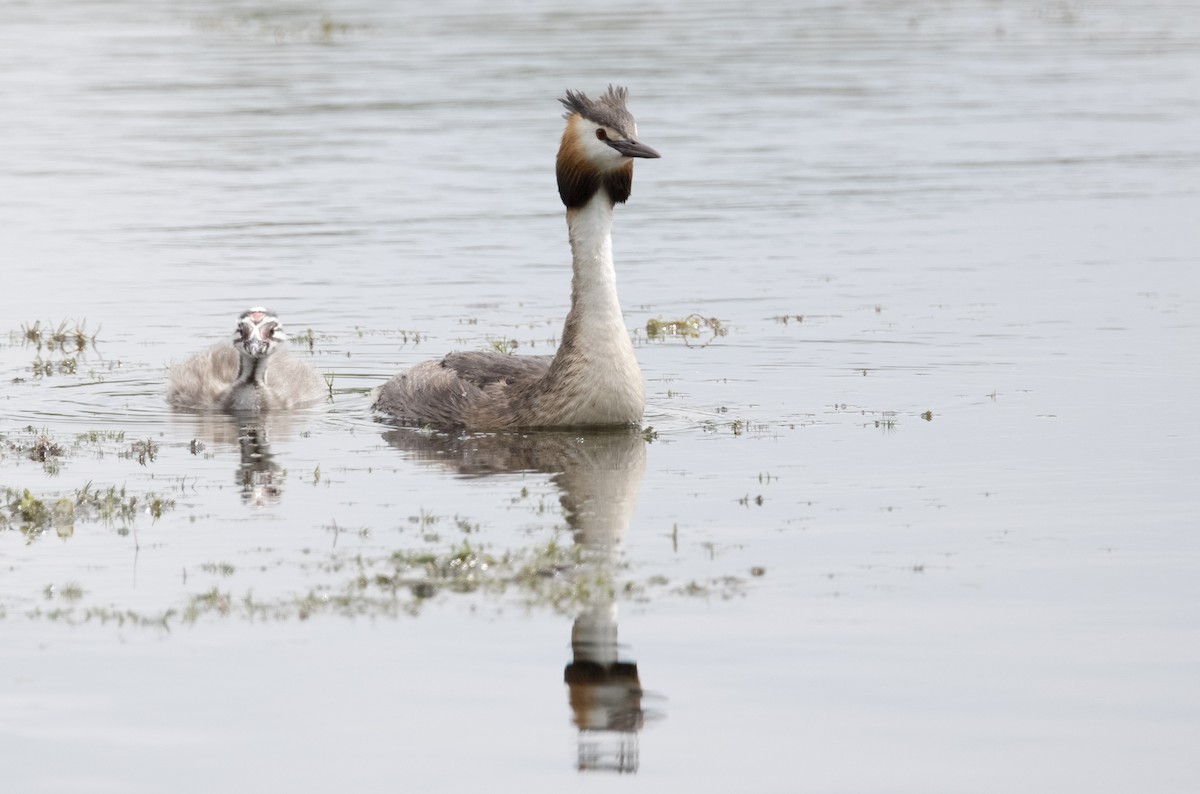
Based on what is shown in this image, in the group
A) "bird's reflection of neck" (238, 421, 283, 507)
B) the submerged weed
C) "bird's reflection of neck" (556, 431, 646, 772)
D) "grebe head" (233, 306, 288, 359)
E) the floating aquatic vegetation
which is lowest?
"bird's reflection of neck" (556, 431, 646, 772)

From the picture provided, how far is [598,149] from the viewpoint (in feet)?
47.6

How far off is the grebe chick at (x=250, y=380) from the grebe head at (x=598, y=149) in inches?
125

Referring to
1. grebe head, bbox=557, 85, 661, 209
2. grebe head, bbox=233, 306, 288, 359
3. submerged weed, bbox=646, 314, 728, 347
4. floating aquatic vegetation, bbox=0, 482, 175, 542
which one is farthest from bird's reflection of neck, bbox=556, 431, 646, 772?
submerged weed, bbox=646, 314, 728, 347

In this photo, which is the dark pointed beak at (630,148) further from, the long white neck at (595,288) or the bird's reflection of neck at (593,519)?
the bird's reflection of neck at (593,519)

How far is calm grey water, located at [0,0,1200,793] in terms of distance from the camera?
8492 millimetres

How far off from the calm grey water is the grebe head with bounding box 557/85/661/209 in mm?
1751

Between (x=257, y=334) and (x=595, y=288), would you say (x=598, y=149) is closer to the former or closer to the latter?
(x=595, y=288)

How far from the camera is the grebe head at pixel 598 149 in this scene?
1432 cm

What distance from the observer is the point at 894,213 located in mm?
28000

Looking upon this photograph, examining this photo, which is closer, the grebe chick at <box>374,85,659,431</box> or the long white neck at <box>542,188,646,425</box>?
the grebe chick at <box>374,85,659,431</box>

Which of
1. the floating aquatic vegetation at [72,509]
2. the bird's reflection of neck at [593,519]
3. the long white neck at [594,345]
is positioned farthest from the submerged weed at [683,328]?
the floating aquatic vegetation at [72,509]

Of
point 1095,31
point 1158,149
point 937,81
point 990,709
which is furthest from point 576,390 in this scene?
point 1095,31

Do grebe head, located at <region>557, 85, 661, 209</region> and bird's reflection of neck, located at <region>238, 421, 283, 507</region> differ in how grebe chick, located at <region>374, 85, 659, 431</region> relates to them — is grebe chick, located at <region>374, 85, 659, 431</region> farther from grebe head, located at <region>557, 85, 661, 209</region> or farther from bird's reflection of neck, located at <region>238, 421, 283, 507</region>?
bird's reflection of neck, located at <region>238, 421, 283, 507</region>

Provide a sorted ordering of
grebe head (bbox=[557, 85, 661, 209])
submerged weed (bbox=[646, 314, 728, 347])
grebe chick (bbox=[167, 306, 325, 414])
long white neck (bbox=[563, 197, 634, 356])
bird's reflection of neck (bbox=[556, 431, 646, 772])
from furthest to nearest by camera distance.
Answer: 1. submerged weed (bbox=[646, 314, 728, 347])
2. grebe chick (bbox=[167, 306, 325, 414])
3. long white neck (bbox=[563, 197, 634, 356])
4. grebe head (bbox=[557, 85, 661, 209])
5. bird's reflection of neck (bbox=[556, 431, 646, 772])
